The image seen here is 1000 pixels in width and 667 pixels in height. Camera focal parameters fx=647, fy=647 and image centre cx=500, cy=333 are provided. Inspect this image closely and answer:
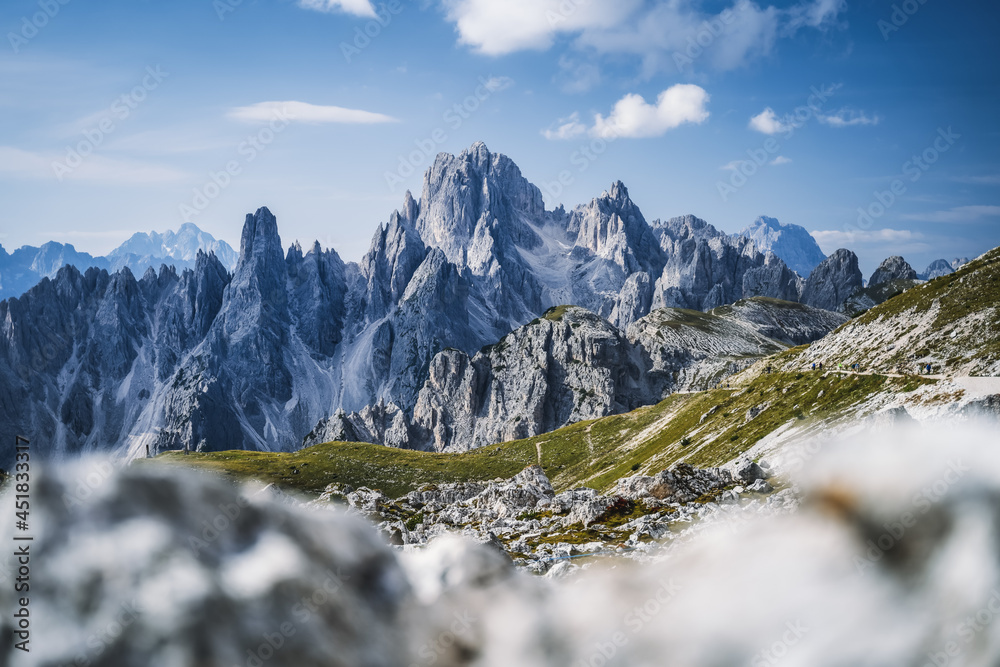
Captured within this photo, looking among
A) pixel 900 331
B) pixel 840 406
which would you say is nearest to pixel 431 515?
pixel 840 406

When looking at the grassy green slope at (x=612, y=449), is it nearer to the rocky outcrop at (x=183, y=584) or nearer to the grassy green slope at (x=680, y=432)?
the grassy green slope at (x=680, y=432)

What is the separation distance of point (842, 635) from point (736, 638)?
1032mm

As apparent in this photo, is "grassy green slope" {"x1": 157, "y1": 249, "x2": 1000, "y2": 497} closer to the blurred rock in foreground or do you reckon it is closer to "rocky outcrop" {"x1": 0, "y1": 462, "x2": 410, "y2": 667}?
the blurred rock in foreground

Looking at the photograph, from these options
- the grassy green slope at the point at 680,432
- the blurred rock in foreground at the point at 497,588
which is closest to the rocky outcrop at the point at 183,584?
the blurred rock in foreground at the point at 497,588

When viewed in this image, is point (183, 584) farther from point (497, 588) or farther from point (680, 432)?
point (680, 432)

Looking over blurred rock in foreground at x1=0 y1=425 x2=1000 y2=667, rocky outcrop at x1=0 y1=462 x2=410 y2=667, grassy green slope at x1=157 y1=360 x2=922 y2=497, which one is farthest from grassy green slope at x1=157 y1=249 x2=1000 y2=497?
rocky outcrop at x1=0 y1=462 x2=410 y2=667

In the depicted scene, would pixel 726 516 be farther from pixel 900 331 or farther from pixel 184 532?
pixel 900 331

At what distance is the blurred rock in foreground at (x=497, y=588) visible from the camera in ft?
19.6

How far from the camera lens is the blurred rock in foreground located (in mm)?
5961

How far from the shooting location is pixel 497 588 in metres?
7.89

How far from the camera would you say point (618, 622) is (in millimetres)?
7367

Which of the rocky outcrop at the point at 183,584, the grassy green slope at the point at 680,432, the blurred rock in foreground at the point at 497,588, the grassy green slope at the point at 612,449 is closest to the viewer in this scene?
the rocky outcrop at the point at 183,584

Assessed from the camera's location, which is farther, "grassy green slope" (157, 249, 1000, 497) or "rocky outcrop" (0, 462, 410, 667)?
"grassy green slope" (157, 249, 1000, 497)

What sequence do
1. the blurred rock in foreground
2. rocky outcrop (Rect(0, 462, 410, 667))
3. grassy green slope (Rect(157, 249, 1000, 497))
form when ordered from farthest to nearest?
Answer: grassy green slope (Rect(157, 249, 1000, 497)) → the blurred rock in foreground → rocky outcrop (Rect(0, 462, 410, 667))
